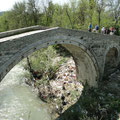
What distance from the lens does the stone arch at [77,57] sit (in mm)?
3754

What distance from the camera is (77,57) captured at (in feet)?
24.6

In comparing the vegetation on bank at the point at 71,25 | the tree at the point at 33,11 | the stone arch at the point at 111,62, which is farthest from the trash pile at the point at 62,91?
the tree at the point at 33,11

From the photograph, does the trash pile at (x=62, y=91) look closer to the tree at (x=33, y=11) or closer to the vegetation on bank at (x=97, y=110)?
the vegetation on bank at (x=97, y=110)

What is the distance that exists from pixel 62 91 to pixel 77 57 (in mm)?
2405

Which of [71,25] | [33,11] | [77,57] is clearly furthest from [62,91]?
[33,11]

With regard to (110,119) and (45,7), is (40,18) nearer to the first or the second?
(45,7)

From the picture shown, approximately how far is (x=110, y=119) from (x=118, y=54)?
18.2ft

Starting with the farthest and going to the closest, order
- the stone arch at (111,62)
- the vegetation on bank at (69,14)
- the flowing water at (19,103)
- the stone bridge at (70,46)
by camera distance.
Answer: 1. the vegetation on bank at (69,14)
2. the stone arch at (111,62)
3. the flowing water at (19,103)
4. the stone bridge at (70,46)

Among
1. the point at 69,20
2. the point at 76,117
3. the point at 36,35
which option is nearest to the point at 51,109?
the point at 76,117

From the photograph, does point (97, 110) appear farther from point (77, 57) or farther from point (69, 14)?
point (69, 14)

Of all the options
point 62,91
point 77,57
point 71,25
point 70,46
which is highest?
point 71,25

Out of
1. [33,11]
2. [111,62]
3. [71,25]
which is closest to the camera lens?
[111,62]

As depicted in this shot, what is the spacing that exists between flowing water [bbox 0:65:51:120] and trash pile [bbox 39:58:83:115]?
511mm

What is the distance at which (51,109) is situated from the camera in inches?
253
